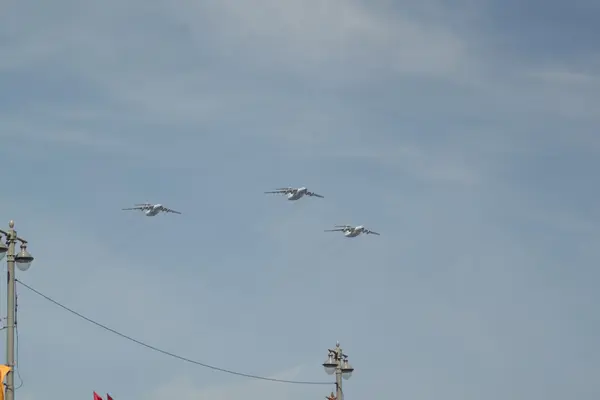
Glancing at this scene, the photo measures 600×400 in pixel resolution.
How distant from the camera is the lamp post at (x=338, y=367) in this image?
4159cm

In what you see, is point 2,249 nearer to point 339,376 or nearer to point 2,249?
point 2,249

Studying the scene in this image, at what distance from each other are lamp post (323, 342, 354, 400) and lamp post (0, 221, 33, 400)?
53.9ft

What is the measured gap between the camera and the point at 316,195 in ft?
311

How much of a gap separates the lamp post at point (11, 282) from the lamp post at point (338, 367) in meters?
16.4

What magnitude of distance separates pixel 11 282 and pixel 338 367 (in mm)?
17512

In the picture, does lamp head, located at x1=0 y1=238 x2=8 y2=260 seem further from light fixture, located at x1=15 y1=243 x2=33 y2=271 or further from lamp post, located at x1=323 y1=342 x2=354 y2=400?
lamp post, located at x1=323 y1=342 x2=354 y2=400

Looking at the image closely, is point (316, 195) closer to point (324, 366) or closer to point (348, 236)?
point (348, 236)

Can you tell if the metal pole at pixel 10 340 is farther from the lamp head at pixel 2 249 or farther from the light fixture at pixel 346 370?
the light fixture at pixel 346 370

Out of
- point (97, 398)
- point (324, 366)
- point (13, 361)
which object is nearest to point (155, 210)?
point (324, 366)

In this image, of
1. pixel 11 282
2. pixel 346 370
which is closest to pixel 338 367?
pixel 346 370

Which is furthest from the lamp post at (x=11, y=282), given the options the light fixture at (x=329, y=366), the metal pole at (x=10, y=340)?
the light fixture at (x=329, y=366)

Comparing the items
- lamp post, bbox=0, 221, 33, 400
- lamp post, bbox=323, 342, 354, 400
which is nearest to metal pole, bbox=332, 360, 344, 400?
lamp post, bbox=323, 342, 354, 400

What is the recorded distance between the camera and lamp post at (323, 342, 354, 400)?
4159 centimetres

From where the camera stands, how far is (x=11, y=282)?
90.4 ft
